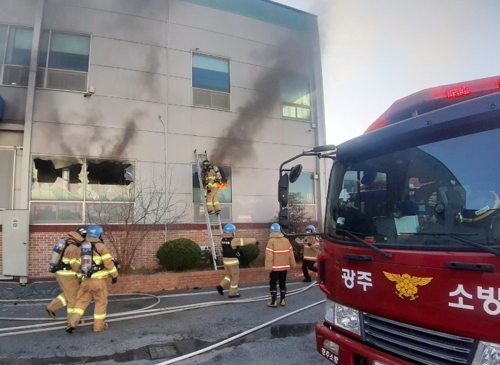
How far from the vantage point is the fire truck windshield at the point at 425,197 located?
7.52 ft

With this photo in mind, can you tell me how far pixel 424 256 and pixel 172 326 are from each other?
450cm

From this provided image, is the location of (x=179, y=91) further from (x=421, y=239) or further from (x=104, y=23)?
(x=421, y=239)

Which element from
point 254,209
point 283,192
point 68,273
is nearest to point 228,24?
point 254,209

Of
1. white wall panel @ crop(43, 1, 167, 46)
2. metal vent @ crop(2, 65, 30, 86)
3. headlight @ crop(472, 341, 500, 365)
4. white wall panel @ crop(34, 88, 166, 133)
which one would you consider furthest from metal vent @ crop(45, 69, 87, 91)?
headlight @ crop(472, 341, 500, 365)

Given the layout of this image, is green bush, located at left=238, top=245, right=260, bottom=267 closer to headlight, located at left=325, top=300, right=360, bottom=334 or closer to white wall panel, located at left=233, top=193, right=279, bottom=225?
white wall panel, located at left=233, top=193, right=279, bottom=225

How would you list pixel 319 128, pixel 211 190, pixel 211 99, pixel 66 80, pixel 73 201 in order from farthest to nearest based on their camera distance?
pixel 319 128
pixel 211 99
pixel 211 190
pixel 66 80
pixel 73 201

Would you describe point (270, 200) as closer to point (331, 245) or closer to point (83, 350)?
point (83, 350)

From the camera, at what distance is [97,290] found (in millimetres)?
5570

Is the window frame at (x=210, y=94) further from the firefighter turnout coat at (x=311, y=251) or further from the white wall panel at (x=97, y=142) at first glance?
the firefighter turnout coat at (x=311, y=251)

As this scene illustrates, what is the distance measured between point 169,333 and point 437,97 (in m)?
4.60

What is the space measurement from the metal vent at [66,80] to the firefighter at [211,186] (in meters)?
4.04

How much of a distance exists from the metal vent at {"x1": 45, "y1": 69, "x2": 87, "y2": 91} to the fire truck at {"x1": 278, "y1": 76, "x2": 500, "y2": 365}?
9.39 meters

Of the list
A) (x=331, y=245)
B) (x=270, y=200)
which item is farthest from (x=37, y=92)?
(x=331, y=245)

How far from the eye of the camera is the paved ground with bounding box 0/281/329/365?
4.50 meters
